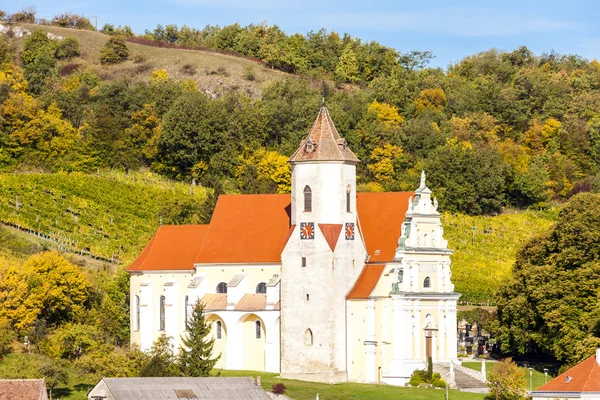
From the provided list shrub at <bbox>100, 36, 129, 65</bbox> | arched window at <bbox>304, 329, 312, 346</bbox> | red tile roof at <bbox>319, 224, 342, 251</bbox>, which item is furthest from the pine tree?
shrub at <bbox>100, 36, 129, 65</bbox>

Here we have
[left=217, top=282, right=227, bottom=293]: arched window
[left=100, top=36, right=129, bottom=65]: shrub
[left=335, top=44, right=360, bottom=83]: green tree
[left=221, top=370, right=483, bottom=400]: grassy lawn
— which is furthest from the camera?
Answer: [left=100, top=36, right=129, bottom=65]: shrub

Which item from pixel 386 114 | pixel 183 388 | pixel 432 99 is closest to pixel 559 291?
pixel 183 388

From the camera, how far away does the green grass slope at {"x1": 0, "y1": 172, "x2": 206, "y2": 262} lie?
10325 cm

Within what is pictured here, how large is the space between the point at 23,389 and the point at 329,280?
1940 cm

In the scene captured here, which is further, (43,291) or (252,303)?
(43,291)

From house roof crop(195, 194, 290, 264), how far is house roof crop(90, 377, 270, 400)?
45.1 feet

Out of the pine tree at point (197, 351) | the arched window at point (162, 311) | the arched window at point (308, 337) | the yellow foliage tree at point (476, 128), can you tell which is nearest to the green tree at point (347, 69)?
the yellow foliage tree at point (476, 128)

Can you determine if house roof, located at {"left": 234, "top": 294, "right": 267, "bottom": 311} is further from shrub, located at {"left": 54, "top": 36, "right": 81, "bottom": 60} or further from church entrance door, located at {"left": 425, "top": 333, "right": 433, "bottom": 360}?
shrub, located at {"left": 54, "top": 36, "right": 81, "bottom": 60}

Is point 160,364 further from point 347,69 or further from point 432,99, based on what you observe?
point 347,69

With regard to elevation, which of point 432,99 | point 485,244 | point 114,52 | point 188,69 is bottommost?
point 485,244

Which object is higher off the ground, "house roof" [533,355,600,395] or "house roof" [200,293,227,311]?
"house roof" [200,293,227,311]

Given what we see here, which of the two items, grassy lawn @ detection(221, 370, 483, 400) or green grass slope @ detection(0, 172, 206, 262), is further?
green grass slope @ detection(0, 172, 206, 262)

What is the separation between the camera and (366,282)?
7956cm

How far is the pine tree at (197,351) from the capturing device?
246 feet
